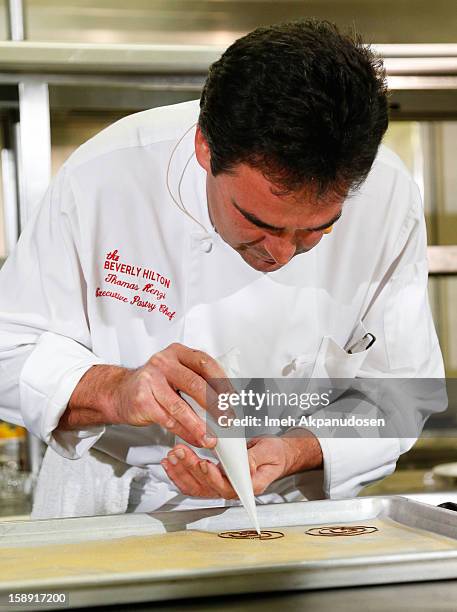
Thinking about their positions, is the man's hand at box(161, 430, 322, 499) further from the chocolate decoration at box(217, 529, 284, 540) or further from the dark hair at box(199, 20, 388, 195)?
the dark hair at box(199, 20, 388, 195)

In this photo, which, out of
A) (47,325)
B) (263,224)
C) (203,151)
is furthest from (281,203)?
(47,325)

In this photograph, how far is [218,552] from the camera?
3.17 feet

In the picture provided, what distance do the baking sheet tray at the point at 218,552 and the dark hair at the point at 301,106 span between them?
0.42m

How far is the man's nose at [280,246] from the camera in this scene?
1.09 metres

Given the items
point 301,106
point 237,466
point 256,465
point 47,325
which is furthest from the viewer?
point 47,325

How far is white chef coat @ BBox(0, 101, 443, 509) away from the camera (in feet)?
4.52

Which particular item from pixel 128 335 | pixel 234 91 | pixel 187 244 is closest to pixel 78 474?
pixel 128 335

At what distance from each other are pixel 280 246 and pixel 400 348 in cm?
43

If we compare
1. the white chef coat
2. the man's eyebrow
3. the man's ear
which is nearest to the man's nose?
the man's eyebrow

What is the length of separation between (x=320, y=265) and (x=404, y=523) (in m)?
0.48

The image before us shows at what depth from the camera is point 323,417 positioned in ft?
4.38

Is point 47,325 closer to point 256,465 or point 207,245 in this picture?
point 207,245

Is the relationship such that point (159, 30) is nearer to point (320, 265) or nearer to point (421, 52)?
point (421, 52)

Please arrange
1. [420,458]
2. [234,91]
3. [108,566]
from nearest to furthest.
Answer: [108,566] < [234,91] < [420,458]
